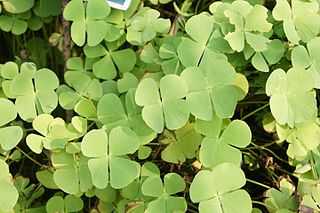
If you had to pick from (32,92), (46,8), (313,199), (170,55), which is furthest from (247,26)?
(46,8)

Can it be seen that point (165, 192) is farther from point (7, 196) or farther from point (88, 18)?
point (88, 18)

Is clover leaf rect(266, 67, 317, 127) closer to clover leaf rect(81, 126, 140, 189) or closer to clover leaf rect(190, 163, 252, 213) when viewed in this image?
clover leaf rect(190, 163, 252, 213)

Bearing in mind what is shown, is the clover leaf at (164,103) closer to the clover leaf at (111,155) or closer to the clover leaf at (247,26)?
the clover leaf at (111,155)

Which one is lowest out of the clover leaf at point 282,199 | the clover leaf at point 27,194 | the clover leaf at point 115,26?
the clover leaf at point 27,194

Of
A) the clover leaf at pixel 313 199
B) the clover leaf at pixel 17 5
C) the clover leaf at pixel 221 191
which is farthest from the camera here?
the clover leaf at pixel 17 5

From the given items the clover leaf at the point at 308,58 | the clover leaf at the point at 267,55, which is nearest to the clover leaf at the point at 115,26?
the clover leaf at the point at 267,55

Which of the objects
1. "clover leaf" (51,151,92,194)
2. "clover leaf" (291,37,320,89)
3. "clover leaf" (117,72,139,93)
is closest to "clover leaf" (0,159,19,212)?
"clover leaf" (51,151,92,194)

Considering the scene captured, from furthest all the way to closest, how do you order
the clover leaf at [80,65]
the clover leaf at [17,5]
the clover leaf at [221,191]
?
1. the clover leaf at [17,5]
2. the clover leaf at [80,65]
3. the clover leaf at [221,191]

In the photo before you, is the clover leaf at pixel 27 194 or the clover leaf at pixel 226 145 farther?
the clover leaf at pixel 27 194
